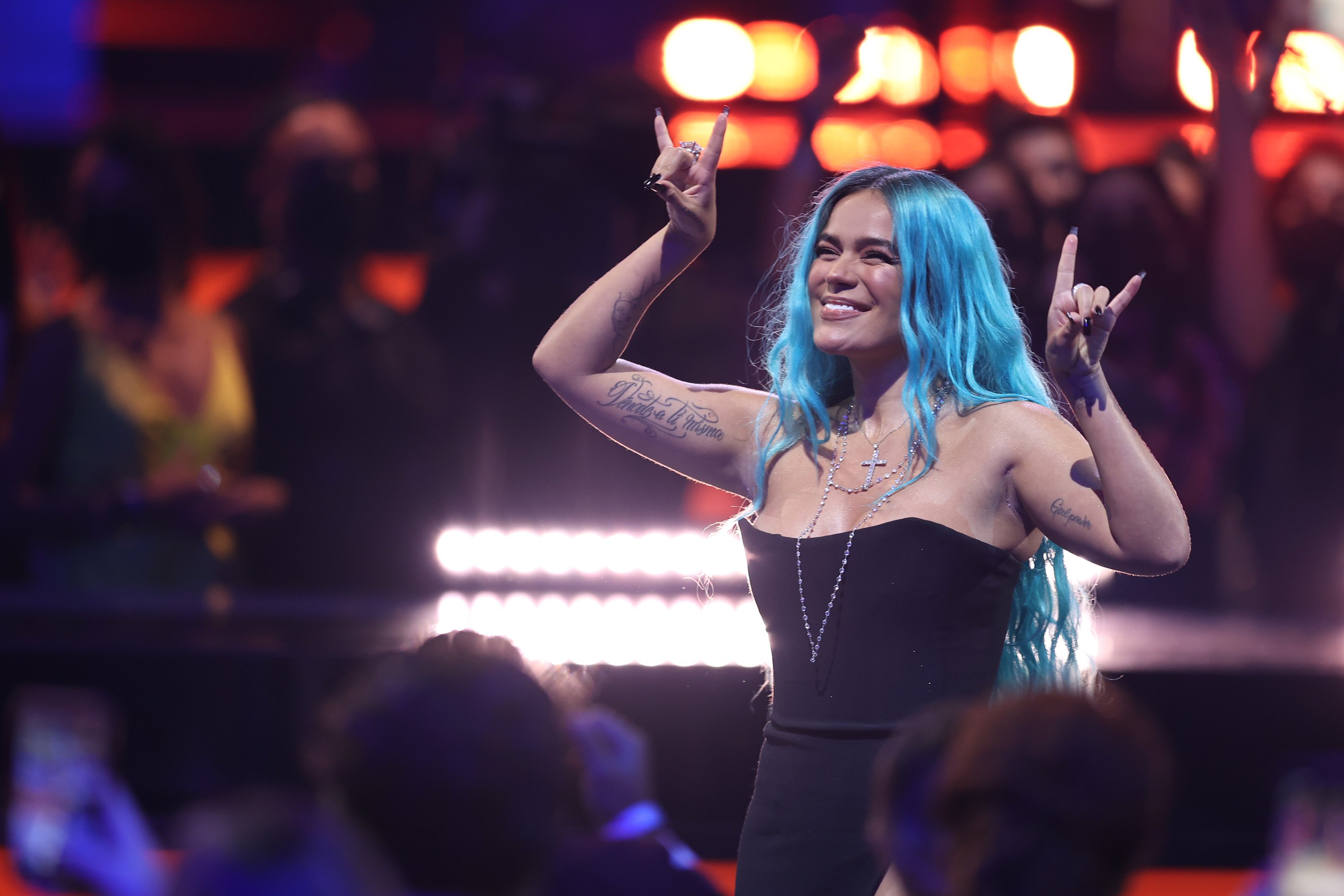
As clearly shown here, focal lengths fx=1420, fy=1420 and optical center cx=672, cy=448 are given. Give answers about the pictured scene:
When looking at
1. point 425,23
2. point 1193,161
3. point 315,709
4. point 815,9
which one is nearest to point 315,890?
point 315,709

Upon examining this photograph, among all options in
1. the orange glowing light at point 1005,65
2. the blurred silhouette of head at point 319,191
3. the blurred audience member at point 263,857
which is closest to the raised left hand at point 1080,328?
the blurred audience member at point 263,857

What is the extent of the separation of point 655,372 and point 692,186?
28cm

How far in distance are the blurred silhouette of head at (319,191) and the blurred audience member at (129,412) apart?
305 mm

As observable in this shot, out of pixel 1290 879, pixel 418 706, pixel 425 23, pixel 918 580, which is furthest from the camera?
pixel 425 23

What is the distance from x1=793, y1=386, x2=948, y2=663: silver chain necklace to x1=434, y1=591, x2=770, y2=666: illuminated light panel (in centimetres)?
113

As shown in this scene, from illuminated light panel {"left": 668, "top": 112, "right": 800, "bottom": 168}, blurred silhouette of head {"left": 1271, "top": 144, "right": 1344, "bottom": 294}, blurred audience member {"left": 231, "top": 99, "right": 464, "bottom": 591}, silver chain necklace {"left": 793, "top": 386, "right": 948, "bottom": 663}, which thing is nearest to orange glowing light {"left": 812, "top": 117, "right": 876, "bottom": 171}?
illuminated light panel {"left": 668, "top": 112, "right": 800, "bottom": 168}

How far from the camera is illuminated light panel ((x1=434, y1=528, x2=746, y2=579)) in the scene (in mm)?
3996

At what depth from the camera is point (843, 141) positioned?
7.25 m

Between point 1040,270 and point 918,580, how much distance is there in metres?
2.16

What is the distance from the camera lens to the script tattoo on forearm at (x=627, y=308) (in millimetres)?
2127

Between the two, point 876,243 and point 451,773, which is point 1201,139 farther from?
Answer: point 451,773

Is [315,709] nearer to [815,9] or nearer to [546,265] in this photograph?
[546,265]

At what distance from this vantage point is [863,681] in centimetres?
191

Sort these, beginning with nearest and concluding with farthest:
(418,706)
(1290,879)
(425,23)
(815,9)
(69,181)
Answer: (418,706), (1290,879), (69,181), (425,23), (815,9)
